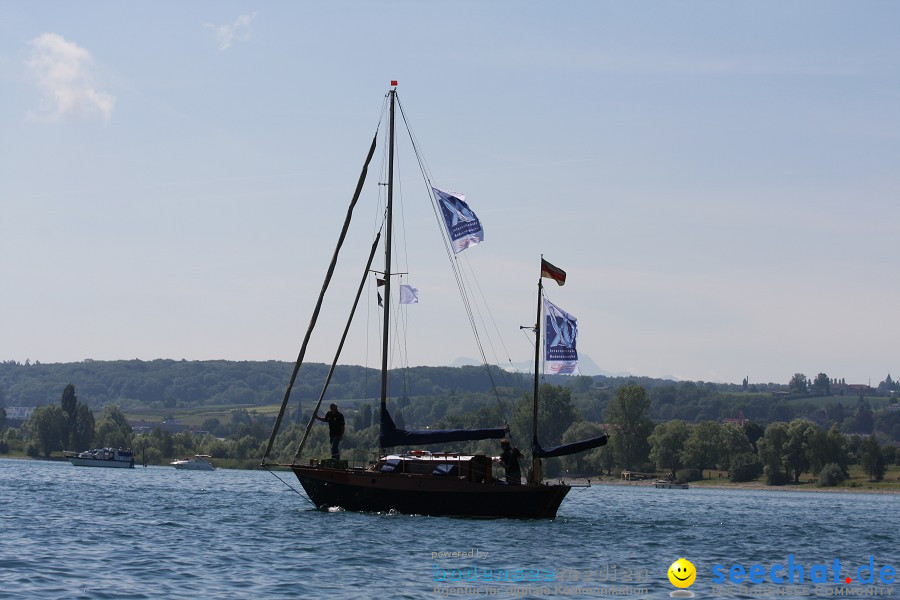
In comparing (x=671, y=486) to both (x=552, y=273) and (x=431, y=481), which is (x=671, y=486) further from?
(x=431, y=481)

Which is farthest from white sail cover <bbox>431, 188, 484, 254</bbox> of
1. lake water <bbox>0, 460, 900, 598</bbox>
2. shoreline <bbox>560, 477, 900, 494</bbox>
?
shoreline <bbox>560, 477, 900, 494</bbox>

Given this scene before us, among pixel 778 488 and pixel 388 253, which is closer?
pixel 388 253

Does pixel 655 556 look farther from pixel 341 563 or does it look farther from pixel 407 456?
pixel 407 456

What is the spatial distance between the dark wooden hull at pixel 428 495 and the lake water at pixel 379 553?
0.92 m

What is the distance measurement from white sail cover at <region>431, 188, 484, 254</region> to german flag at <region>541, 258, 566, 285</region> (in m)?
3.89

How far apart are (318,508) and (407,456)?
493 cm

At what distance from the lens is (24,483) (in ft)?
322

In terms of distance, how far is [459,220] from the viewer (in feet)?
198

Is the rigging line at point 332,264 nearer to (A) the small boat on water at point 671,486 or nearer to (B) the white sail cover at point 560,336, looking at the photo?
(B) the white sail cover at point 560,336

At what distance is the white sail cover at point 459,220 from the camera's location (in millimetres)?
60312

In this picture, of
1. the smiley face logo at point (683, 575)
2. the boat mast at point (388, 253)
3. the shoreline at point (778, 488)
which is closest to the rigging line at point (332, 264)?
the boat mast at point (388, 253)

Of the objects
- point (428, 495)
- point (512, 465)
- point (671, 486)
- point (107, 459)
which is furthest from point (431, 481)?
point (107, 459)

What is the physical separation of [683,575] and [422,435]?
22.9m

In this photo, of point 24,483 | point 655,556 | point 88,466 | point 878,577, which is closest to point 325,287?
point 655,556
